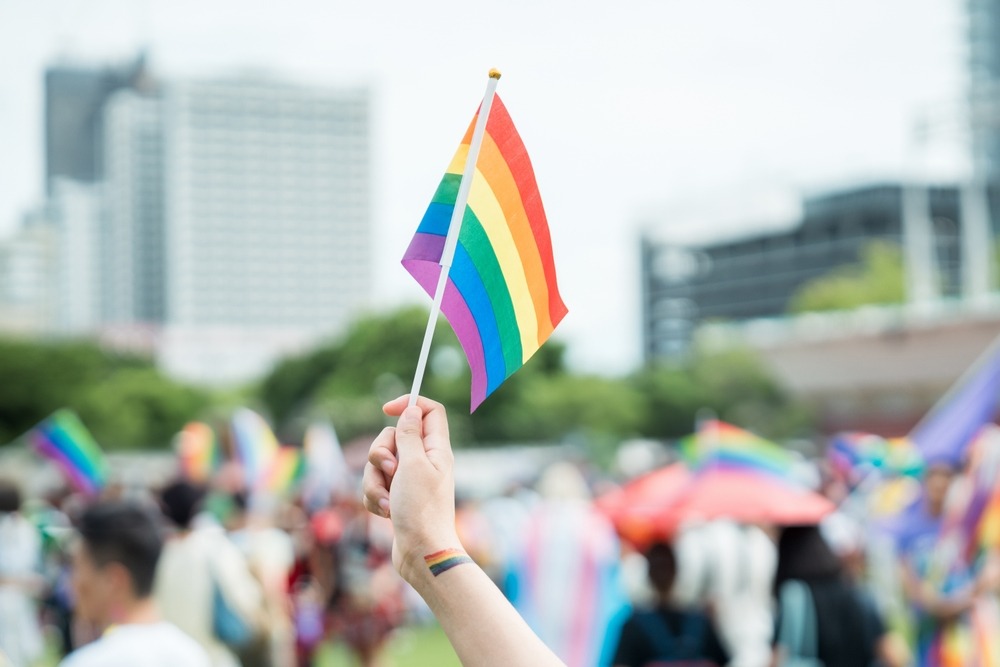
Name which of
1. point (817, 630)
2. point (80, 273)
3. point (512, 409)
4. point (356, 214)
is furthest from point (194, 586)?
point (80, 273)

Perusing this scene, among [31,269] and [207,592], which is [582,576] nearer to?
[207,592]

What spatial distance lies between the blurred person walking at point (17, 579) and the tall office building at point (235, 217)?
120064 mm

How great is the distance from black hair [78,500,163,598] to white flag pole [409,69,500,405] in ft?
6.37

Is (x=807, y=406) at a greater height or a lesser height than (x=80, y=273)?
lesser

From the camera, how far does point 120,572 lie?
10.9ft

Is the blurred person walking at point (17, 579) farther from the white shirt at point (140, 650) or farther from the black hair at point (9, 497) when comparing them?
the white shirt at point (140, 650)

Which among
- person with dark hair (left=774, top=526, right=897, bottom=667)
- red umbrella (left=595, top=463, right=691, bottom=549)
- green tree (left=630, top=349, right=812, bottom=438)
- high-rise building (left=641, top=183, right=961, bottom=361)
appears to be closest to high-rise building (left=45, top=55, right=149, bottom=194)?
high-rise building (left=641, top=183, right=961, bottom=361)

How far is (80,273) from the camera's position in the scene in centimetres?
14450

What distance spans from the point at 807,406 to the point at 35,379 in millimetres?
37079

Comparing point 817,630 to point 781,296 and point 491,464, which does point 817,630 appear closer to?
point 491,464

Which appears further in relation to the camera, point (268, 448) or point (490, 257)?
point (268, 448)

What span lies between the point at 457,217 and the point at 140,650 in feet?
5.91

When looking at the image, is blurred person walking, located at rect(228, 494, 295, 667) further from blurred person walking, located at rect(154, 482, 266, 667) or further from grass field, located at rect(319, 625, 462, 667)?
grass field, located at rect(319, 625, 462, 667)

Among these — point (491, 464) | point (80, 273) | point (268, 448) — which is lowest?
point (491, 464)
